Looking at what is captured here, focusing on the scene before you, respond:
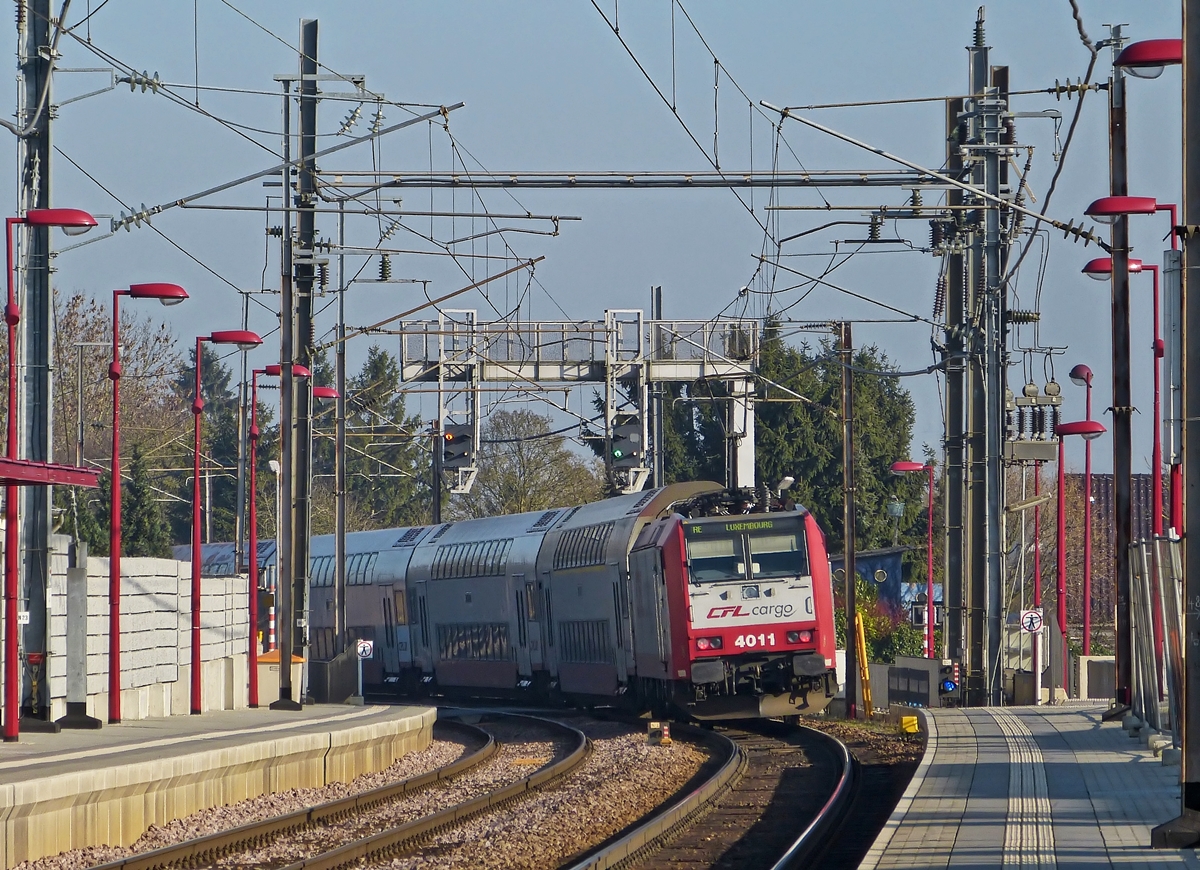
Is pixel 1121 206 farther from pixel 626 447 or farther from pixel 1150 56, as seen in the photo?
pixel 626 447

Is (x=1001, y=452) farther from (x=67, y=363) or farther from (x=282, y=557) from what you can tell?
(x=67, y=363)

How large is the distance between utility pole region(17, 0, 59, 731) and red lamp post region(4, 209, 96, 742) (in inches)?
19.3

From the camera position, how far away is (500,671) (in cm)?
3928

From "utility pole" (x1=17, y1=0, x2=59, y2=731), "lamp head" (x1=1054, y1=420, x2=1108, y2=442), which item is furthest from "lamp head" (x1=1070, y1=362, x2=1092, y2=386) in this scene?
"utility pole" (x1=17, y1=0, x2=59, y2=731)

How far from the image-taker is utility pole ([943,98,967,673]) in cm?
3058

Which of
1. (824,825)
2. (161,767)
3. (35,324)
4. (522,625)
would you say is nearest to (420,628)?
(522,625)

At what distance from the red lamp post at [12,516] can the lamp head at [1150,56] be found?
10.0 m

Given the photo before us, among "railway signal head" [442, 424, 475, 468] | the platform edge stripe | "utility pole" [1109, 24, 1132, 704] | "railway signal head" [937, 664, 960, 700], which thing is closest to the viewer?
the platform edge stripe

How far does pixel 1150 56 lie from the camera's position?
57.8ft

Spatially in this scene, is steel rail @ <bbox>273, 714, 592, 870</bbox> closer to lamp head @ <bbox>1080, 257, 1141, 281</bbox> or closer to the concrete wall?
the concrete wall

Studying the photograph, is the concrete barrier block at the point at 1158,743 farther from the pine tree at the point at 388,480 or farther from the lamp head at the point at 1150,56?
the pine tree at the point at 388,480

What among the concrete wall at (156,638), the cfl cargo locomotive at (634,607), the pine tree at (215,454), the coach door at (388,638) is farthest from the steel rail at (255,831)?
the pine tree at (215,454)

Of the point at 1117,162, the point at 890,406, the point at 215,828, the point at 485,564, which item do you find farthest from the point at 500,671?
the point at 890,406

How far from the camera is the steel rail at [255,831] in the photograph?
44.5ft
